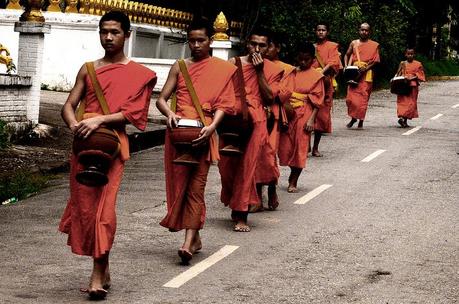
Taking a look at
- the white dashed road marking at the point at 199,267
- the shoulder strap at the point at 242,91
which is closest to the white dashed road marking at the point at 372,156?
the shoulder strap at the point at 242,91

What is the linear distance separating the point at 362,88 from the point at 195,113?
13.4m

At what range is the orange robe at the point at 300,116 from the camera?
1367 centimetres

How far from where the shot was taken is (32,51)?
17516 millimetres

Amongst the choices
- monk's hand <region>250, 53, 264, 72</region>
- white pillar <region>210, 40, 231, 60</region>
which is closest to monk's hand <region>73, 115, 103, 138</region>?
monk's hand <region>250, 53, 264, 72</region>

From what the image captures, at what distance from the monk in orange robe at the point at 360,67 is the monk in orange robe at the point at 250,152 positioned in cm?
1109

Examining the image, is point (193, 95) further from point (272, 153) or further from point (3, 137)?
point (3, 137)

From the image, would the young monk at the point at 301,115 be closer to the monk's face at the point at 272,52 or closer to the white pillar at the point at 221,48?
the monk's face at the point at 272,52

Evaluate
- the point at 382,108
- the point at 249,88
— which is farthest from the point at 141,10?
the point at 249,88

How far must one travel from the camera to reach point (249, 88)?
11.2 metres

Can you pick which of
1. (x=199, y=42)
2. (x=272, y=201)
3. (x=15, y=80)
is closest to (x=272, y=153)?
(x=272, y=201)

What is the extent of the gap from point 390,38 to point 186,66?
2789cm

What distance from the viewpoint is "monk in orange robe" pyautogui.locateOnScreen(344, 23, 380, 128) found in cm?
2231

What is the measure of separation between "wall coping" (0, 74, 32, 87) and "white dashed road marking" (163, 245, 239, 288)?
23.4ft

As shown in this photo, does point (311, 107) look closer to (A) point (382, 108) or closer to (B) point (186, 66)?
(B) point (186, 66)
